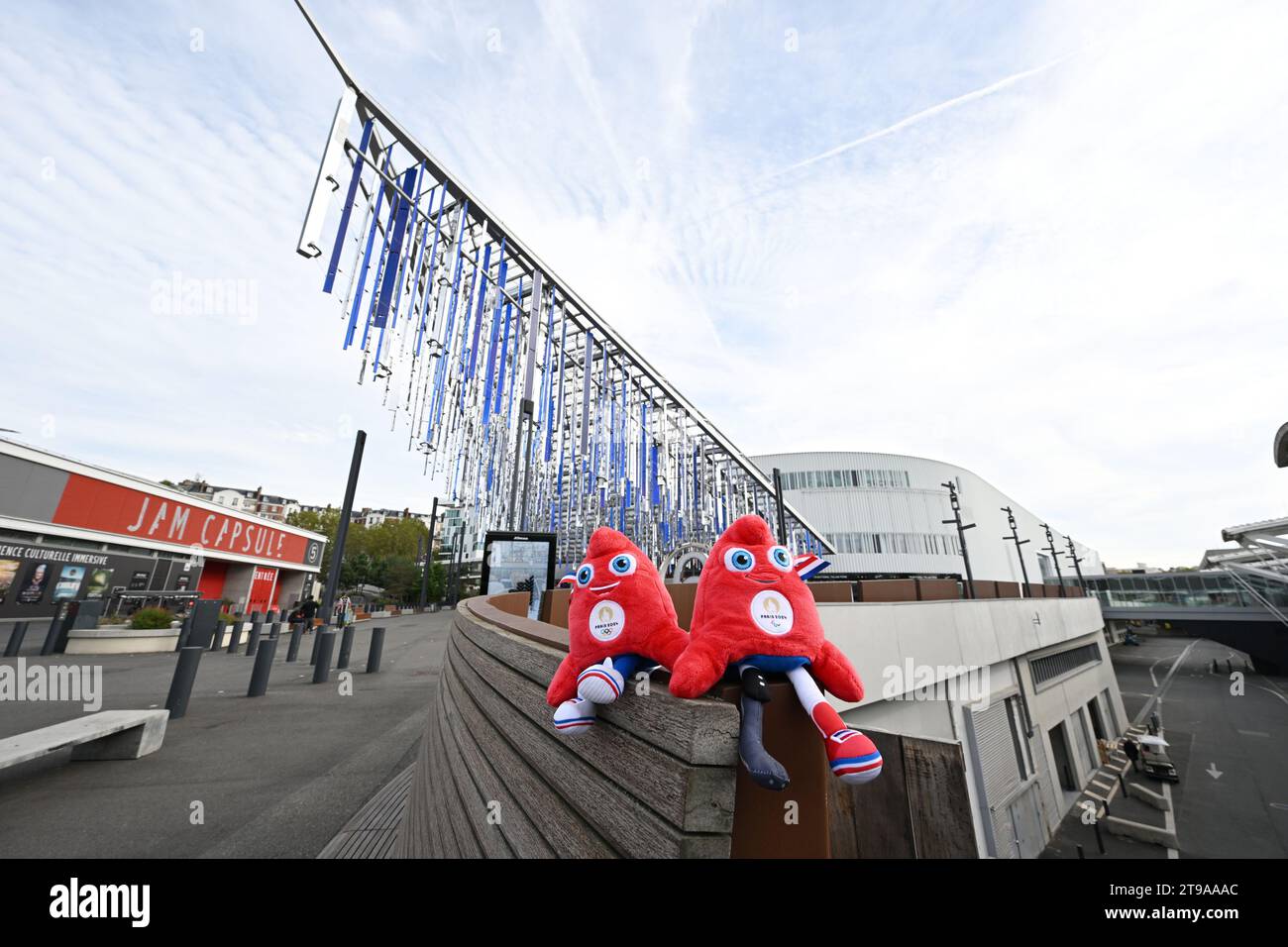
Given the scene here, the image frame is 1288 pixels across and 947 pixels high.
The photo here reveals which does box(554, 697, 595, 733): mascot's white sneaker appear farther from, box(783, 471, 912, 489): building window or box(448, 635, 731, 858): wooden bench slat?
box(783, 471, 912, 489): building window

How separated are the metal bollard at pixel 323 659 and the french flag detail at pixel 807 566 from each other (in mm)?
12697

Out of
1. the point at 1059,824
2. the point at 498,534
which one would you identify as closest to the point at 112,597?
the point at 498,534

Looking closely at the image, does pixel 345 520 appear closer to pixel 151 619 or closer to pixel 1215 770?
pixel 151 619

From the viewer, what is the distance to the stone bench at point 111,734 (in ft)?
18.0

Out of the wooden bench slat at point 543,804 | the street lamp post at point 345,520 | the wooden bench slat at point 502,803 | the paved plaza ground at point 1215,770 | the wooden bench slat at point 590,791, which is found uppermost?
the street lamp post at point 345,520

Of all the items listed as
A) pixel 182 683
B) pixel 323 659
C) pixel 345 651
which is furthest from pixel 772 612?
pixel 345 651

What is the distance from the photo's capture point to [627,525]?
53.1ft

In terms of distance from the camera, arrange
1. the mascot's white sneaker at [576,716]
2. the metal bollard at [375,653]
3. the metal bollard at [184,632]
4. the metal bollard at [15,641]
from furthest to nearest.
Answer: the metal bollard at [184,632] → the metal bollard at [15,641] → the metal bollard at [375,653] → the mascot's white sneaker at [576,716]

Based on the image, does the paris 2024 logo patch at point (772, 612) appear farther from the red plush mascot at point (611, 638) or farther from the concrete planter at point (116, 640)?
the concrete planter at point (116, 640)

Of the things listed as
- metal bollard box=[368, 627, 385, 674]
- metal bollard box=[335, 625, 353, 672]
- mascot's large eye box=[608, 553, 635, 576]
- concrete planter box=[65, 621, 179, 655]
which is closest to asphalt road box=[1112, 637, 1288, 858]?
mascot's large eye box=[608, 553, 635, 576]

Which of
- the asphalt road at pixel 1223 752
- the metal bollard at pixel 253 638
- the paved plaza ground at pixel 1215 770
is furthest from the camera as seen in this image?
the metal bollard at pixel 253 638

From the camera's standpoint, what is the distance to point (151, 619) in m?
15.6

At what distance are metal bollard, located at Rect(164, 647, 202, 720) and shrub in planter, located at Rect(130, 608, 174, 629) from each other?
420 inches

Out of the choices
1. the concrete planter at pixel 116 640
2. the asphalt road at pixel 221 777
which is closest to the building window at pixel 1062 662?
the asphalt road at pixel 221 777
